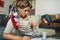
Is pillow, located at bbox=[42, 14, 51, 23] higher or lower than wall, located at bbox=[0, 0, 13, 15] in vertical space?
lower

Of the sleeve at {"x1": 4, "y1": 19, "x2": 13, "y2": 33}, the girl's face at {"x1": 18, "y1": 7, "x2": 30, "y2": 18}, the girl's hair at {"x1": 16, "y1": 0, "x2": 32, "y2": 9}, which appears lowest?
the sleeve at {"x1": 4, "y1": 19, "x2": 13, "y2": 33}

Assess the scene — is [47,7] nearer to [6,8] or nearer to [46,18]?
[46,18]

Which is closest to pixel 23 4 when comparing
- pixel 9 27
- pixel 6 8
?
pixel 6 8

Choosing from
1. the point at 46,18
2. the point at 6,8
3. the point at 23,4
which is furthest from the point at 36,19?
Result: the point at 6,8

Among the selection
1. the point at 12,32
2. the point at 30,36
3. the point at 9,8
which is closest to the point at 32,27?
the point at 30,36

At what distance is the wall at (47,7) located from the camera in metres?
1.38

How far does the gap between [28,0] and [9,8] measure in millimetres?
235

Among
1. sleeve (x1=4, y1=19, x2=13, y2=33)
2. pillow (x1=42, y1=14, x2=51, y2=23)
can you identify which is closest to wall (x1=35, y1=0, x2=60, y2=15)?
pillow (x1=42, y1=14, x2=51, y2=23)

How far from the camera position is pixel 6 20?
1323mm

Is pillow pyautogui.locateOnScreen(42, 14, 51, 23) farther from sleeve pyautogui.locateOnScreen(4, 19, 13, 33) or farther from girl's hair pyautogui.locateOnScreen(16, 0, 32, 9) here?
sleeve pyautogui.locateOnScreen(4, 19, 13, 33)

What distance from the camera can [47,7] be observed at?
4.59ft

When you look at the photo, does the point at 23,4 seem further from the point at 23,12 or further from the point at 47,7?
the point at 47,7

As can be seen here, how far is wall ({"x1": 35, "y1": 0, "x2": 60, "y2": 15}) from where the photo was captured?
1.38 m

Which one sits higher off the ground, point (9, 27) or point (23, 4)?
point (23, 4)
